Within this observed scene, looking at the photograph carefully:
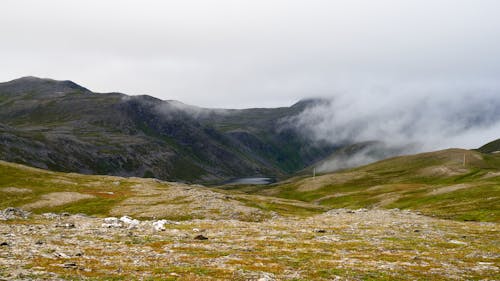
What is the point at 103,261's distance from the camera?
32031 millimetres

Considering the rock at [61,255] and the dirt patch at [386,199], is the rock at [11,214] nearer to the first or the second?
the rock at [61,255]

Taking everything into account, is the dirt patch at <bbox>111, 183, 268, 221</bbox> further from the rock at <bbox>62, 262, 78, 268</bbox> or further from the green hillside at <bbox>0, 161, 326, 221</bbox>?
the rock at <bbox>62, 262, 78, 268</bbox>

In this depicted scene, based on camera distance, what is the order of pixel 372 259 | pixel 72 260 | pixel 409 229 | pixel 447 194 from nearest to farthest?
pixel 72 260
pixel 372 259
pixel 409 229
pixel 447 194

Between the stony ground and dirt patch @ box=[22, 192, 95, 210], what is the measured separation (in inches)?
2019

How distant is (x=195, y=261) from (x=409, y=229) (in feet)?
132

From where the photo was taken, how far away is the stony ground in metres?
29.1

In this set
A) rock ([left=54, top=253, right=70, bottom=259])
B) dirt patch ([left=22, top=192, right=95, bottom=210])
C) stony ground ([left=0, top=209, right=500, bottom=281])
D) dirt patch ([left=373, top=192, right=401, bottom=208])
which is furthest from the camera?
dirt patch ([left=373, top=192, right=401, bottom=208])

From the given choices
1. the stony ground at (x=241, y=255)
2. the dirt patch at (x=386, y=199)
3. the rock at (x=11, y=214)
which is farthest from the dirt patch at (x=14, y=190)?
the dirt patch at (x=386, y=199)

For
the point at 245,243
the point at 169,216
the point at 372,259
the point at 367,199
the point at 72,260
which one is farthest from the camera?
the point at 367,199

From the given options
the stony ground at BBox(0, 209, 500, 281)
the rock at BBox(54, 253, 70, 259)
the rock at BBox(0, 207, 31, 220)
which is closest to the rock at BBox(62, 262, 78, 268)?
the stony ground at BBox(0, 209, 500, 281)

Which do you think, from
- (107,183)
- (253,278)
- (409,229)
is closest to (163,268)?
(253,278)

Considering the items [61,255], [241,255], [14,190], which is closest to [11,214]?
[61,255]

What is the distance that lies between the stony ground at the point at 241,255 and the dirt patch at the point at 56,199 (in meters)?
51.3

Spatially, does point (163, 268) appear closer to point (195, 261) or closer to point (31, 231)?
point (195, 261)
